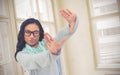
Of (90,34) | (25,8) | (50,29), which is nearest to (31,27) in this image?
(25,8)

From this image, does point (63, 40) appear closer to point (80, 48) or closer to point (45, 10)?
point (45, 10)

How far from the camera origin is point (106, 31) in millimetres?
2104

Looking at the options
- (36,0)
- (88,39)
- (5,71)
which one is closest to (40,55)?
(5,71)

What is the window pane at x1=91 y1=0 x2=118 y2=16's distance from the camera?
203 cm

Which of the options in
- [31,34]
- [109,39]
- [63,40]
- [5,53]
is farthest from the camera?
[109,39]

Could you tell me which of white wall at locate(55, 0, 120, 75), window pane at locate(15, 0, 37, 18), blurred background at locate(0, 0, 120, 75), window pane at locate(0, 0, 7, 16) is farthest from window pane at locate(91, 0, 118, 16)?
window pane at locate(0, 0, 7, 16)

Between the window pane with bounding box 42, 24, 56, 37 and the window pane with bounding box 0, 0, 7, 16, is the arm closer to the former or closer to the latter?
the window pane with bounding box 0, 0, 7, 16

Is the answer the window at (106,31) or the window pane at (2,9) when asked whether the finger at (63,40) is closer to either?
the window pane at (2,9)

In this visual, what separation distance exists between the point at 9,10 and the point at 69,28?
2.48 feet

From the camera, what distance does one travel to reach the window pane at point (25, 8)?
1.48 meters

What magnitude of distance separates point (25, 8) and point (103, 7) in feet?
3.16

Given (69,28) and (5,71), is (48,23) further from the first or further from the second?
(69,28)

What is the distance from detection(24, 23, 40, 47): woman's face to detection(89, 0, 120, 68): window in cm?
134

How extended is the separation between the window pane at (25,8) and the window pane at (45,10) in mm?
135
